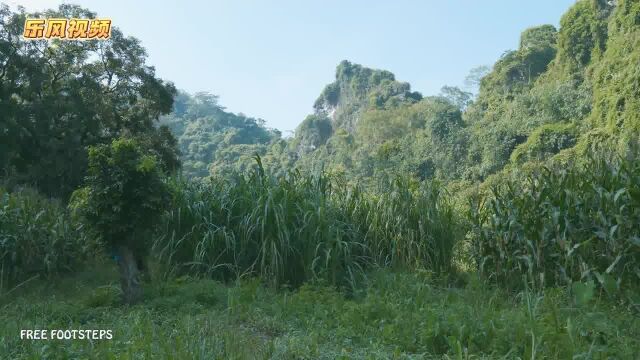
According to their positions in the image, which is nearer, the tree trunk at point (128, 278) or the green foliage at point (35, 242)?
the tree trunk at point (128, 278)

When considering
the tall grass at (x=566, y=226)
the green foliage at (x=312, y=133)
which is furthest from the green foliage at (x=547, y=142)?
the green foliage at (x=312, y=133)

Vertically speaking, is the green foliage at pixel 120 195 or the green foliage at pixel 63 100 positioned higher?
the green foliage at pixel 63 100

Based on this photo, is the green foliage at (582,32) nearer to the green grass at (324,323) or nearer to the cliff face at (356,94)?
the cliff face at (356,94)

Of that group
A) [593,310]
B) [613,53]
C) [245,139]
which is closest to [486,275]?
[593,310]

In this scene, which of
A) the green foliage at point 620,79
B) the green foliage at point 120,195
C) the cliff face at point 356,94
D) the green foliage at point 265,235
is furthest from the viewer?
the cliff face at point 356,94

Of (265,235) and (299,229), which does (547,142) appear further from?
(265,235)

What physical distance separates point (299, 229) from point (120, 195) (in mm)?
2222

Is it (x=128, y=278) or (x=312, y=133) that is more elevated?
(x=312, y=133)

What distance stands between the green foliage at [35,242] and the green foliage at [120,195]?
3.42ft

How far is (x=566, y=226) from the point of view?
5.89 meters

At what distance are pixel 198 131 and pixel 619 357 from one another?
5778cm

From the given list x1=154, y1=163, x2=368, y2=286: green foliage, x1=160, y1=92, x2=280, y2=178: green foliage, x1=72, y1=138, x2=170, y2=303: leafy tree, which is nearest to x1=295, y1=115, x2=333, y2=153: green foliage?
x1=160, y1=92, x2=280, y2=178: green foliage

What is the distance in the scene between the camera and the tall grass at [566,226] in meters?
5.56

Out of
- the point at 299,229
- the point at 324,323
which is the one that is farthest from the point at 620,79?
the point at 324,323
